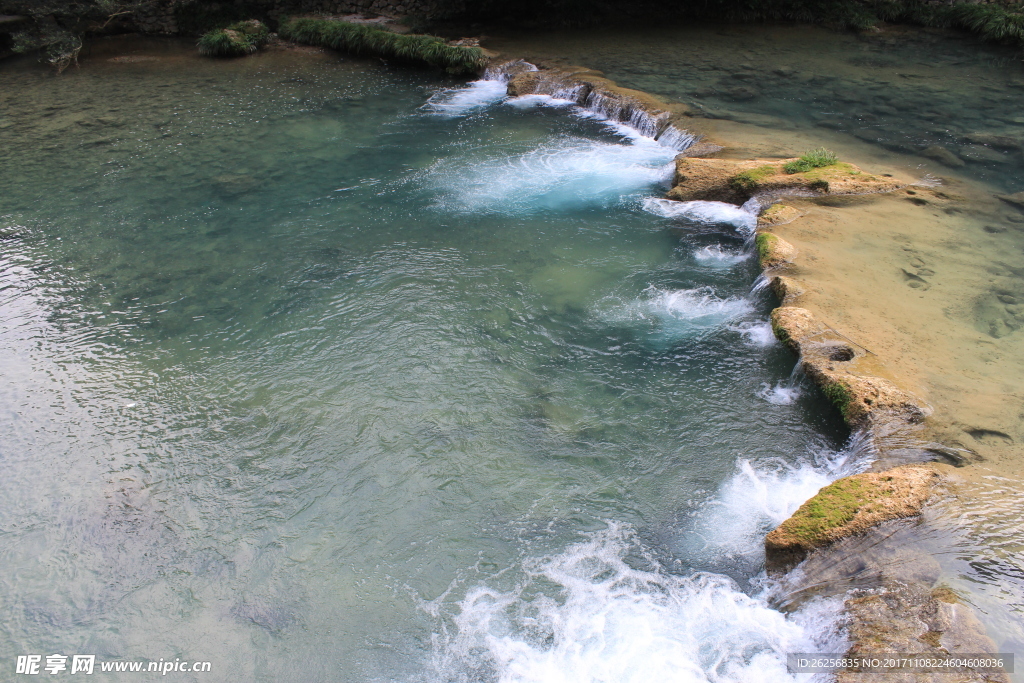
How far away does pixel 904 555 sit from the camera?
15.6ft

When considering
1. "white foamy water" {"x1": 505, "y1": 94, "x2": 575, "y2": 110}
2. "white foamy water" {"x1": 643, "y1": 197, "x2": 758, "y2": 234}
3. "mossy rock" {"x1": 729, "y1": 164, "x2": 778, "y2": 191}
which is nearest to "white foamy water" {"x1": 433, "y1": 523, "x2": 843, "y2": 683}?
"white foamy water" {"x1": 643, "y1": 197, "x2": 758, "y2": 234}

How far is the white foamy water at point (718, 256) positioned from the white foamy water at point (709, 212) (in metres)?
0.59

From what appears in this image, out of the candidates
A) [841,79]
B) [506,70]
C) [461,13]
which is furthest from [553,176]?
[461,13]

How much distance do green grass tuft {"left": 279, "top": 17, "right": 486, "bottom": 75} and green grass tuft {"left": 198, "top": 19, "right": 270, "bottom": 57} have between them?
3.13ft

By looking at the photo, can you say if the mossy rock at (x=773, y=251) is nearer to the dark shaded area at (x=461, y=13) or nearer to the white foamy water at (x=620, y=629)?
the white foamy water at (x=620, y=629)

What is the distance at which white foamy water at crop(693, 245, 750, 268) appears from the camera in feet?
29.3

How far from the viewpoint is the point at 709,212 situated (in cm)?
1002

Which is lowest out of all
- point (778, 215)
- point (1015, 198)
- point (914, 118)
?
point (778, 215)

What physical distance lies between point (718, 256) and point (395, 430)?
16.8 feet

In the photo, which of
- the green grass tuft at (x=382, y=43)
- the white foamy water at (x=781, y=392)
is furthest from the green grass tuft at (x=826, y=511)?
the green grass tuft at (x=382, y=43)

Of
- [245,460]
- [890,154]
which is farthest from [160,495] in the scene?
[890,154]

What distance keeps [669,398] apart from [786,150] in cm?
638

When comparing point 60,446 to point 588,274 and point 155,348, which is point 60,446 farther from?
point 588,274

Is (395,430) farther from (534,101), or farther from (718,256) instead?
A: (534,101)
